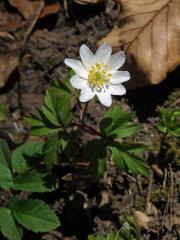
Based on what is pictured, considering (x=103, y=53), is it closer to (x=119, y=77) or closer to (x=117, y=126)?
(x=119, y=77)

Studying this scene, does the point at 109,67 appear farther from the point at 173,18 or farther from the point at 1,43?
the point at 1,43

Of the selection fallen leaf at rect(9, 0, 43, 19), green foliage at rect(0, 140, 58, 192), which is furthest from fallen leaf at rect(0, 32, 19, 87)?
green foliage at rect(0, 140, 58, 192)

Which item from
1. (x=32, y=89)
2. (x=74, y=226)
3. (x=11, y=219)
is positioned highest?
(x=32, y=89)

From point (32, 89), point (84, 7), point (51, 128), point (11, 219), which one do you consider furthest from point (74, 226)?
point (84, 7)

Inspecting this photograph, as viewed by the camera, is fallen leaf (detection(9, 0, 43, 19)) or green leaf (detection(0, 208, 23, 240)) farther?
fallen leaf (detection(9, 0, 43, 19))

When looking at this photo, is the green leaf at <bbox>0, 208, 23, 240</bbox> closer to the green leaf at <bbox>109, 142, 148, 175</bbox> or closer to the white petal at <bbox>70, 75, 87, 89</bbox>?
the green leaf at <bbox>109, 142, 148, 175</bbox>
